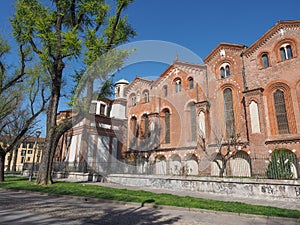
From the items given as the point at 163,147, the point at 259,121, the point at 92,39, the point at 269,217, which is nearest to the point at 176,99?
the point at 163,147

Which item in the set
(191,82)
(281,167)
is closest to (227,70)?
(191,82)

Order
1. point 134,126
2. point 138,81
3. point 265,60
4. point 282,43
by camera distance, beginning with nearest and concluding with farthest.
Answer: point 282,43, point 265,60, point 134,126, point 138,81

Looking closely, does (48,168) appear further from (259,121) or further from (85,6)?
(259,121)

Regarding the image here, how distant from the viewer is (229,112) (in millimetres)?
19969

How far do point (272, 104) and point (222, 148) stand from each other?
5.57m

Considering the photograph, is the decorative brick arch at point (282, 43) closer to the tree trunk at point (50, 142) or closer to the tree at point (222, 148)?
the tree at point (222, 148)

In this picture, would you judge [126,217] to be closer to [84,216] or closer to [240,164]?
[84,216]

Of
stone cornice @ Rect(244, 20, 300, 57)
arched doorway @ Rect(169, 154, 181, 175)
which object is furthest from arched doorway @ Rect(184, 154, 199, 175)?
stone cornice @ Rect(244, 20, 300, 57)

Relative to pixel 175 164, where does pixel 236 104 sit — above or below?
above

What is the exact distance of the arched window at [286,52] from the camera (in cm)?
1774

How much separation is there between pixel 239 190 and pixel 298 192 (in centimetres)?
272

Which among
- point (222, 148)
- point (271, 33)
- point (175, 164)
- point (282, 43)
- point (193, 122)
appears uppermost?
point (271, 33)

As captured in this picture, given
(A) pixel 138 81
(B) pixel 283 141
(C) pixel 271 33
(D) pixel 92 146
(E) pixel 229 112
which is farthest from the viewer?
(A) pixel 138 81

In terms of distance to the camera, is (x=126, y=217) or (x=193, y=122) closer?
(x=126, y=217)
